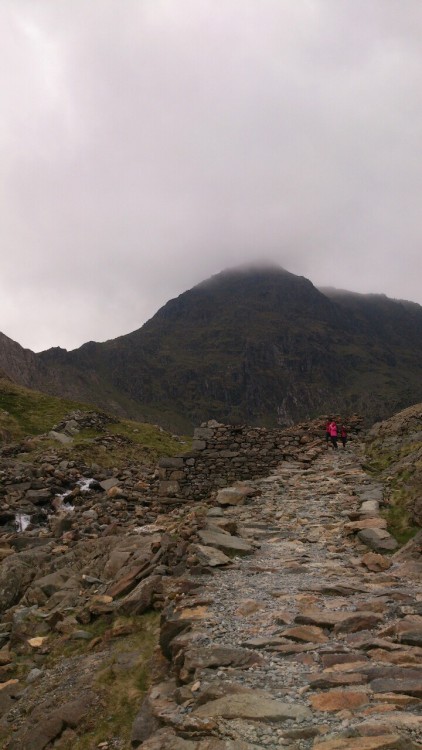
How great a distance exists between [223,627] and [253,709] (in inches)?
112

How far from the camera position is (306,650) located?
7730 millimetres

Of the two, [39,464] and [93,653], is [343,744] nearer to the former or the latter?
[93,653]

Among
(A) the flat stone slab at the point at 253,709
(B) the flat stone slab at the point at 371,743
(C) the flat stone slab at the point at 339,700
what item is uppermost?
(B) the flat stone slab at the point at 371,743

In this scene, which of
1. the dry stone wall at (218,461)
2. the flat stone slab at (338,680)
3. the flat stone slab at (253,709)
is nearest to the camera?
the flat stone slab at (253,709)

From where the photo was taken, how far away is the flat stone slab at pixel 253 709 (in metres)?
5.89

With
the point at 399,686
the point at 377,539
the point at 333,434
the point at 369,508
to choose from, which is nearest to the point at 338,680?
the point at 399,686

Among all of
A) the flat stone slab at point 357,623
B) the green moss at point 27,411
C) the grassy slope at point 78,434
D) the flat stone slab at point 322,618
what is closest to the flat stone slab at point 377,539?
the flat stone slab at point 322,618

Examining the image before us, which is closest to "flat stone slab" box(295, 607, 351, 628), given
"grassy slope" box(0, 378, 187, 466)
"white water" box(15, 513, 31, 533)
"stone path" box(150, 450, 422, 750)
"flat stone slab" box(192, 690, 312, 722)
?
"stone path" box(150, 450, 422, 750)

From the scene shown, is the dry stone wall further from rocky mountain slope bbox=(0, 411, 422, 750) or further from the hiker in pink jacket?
the hiker in pink jacket

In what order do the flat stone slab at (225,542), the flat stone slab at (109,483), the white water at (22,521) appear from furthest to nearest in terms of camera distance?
the flat stone slab at (109,483) < the white water at (22,521) < the flat stone slab at (225,542)

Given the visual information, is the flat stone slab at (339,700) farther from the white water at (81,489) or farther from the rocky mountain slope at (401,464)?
the white water at (81,489)

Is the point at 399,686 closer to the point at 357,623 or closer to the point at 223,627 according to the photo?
the point at 357,623

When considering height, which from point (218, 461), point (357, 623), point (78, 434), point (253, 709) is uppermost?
point (78, 434)

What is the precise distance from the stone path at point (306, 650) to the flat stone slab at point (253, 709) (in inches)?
0.5
